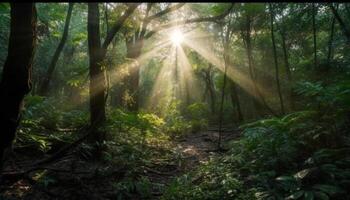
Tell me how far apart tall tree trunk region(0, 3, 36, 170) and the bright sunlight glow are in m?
19.1

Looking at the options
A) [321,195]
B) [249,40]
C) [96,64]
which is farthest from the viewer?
[249,40]

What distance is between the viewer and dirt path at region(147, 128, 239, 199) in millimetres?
8336

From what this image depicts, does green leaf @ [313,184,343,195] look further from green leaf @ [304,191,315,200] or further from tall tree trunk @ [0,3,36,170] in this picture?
tall tree trunk @ [0,3,36,170]

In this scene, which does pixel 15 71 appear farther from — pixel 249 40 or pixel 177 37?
pixel 177 37

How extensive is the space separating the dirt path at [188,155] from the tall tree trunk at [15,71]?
3395 mm

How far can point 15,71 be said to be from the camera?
4.38 meters

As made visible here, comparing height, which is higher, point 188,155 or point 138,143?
point 138,143

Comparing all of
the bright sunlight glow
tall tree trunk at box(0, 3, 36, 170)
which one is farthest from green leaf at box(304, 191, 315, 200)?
the bright sunlight glow

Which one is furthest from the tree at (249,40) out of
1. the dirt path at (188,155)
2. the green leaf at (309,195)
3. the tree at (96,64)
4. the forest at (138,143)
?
the green leaf at (309,195)

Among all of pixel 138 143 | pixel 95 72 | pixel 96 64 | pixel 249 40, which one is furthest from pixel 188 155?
pixel 249 40

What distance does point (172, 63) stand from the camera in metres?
36.1

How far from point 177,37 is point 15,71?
67.4ft

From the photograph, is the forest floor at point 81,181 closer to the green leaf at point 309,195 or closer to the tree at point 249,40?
the green leaf at point 309,195

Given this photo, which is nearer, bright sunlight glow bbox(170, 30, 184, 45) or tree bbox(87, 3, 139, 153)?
tree bbox(87, 3, 139, 153)
